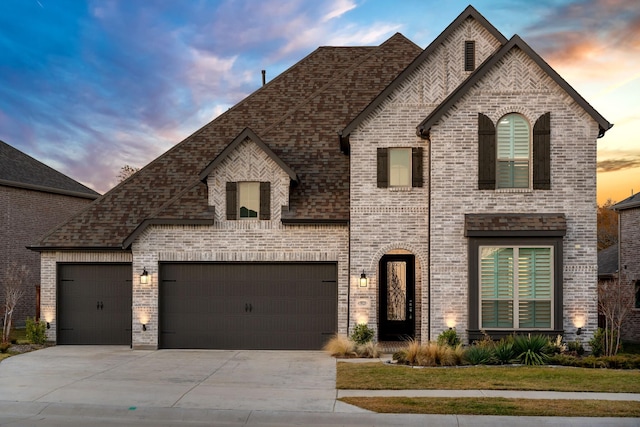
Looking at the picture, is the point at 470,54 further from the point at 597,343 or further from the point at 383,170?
the point at 597,343

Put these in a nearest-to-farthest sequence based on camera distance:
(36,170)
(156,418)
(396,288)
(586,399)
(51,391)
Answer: (156,418) < (586,399) < (51,391) < (396,288) < (36,170)

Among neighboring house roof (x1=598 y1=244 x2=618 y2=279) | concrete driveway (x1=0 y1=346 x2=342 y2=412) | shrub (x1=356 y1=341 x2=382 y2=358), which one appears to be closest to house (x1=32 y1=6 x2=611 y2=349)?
shrub (x1=356 y1=341 x2=382 y2=358)

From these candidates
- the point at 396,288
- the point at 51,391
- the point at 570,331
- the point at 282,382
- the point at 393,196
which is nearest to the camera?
the point at 51,391

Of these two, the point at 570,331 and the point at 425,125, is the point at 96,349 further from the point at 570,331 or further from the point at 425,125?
the point at 570,331

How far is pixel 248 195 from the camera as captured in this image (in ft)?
62.1

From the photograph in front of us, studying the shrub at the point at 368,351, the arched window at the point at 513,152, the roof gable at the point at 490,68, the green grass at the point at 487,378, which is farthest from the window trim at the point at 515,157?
the shrub at the point at 368,351

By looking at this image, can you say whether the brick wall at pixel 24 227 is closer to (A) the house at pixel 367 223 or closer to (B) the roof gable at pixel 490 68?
(A) the house at pixel 367 223

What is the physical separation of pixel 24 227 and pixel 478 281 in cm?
2002

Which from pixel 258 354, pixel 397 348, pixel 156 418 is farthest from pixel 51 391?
pixel 397 348

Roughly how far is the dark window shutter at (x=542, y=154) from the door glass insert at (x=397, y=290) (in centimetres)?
588

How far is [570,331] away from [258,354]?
8.41 meters

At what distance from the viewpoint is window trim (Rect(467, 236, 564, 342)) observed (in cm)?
1670

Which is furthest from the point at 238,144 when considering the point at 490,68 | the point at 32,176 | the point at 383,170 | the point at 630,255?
the point at 630,255

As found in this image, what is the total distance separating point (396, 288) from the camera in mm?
21391
